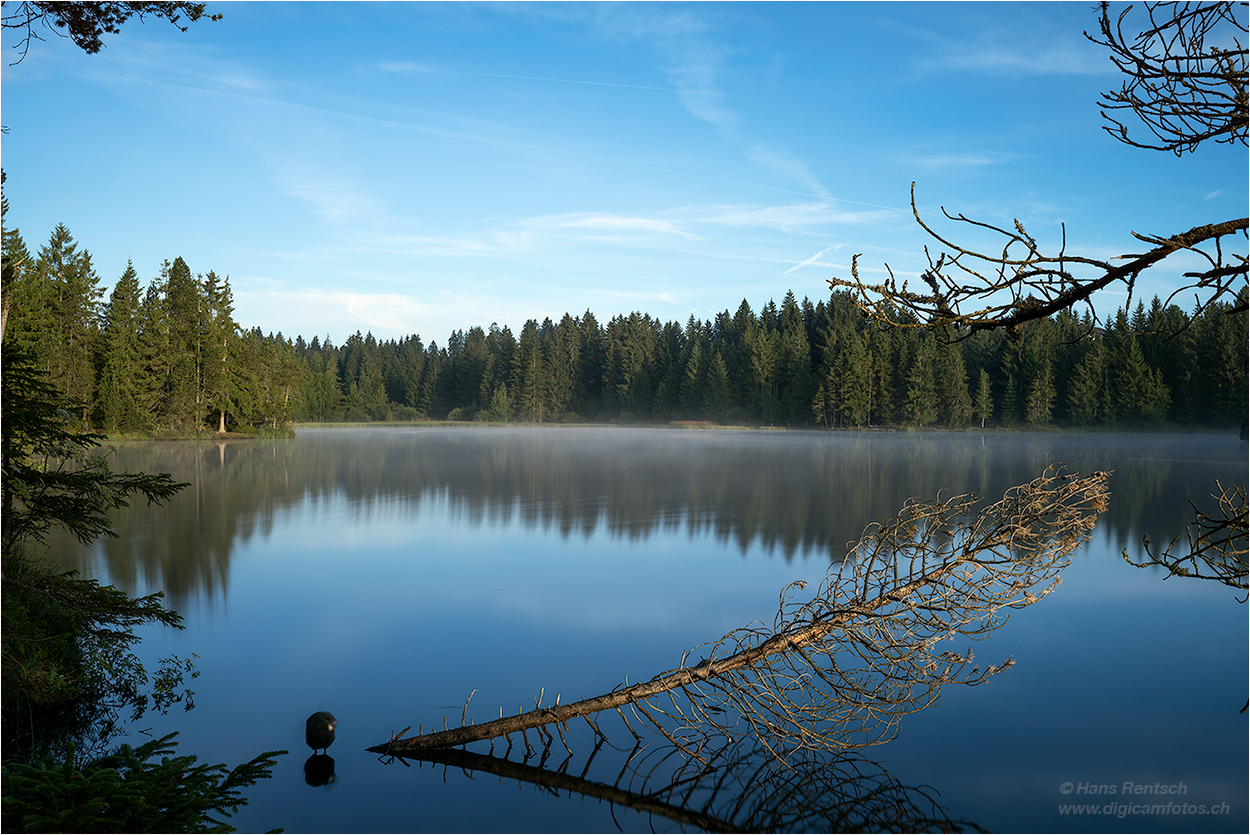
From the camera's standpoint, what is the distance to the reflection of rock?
6082 mm

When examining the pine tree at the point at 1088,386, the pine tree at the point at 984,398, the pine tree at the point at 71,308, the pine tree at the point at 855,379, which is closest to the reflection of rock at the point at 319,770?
the pine tree at the point at 71,308

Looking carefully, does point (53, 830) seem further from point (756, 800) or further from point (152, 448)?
point (152, 448)

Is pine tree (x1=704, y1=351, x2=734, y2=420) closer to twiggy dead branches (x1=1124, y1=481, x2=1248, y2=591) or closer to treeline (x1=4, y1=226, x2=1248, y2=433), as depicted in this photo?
treeline (x1=4, y1=226, x2=1248, y2=433)

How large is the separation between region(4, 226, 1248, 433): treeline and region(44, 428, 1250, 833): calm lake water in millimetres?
3517

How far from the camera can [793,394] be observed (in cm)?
8338

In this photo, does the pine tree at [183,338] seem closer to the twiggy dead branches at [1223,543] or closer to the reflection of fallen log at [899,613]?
the reflection of fallen log at [899,613]

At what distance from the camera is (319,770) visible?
625 cm

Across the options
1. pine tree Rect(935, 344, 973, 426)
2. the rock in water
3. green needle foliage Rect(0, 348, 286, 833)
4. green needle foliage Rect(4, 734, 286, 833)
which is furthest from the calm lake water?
pine tree Rect(935, 344, 973, 426)

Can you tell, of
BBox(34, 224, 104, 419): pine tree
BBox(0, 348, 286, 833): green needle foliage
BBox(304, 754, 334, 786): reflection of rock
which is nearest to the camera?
BBox(0, 348, 286, 833): green needle foliage

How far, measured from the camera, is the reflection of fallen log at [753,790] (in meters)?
5.44

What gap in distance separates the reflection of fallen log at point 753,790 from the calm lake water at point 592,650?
0.09 feet

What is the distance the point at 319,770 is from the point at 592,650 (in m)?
3.76

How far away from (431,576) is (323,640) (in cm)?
359

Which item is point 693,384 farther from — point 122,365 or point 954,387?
point 122,365
